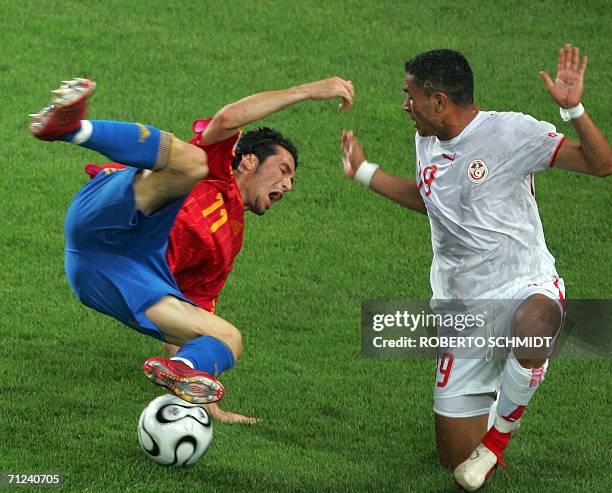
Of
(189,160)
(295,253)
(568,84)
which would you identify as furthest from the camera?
(295,253)

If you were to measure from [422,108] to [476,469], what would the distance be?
1.79 m

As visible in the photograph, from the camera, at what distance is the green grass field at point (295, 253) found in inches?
259

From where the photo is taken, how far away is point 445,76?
21.0 feet

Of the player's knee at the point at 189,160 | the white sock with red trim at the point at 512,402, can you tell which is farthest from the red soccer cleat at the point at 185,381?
the white sock with red trim at the point at 512,402

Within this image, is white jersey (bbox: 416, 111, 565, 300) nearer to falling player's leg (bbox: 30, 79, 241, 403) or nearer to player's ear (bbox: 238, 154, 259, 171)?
player's ear (bbox: 238, 154, 259, 171)

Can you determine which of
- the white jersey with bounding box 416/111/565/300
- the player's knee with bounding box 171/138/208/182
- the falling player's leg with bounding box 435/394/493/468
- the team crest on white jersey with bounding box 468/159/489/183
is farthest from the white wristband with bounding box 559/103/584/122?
the player's knee with bounding box 171/138/208/182

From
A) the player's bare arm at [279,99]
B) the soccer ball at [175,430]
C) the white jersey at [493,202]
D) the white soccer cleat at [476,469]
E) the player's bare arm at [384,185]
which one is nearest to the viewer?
the soccer ball at [175,430]

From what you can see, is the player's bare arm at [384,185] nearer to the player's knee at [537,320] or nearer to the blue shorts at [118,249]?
the player's knee at [537,320]

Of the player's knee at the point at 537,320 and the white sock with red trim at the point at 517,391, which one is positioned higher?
the player's knee at the point at 537,320

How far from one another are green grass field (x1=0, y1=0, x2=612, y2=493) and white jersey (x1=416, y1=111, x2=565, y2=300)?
104 centimetres

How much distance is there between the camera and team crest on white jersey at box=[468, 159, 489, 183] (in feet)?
20.9

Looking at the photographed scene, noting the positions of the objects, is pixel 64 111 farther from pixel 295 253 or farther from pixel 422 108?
pixel 295 253

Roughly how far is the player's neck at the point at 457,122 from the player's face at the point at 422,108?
0.05 m

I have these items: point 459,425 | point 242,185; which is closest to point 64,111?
point 242,185
